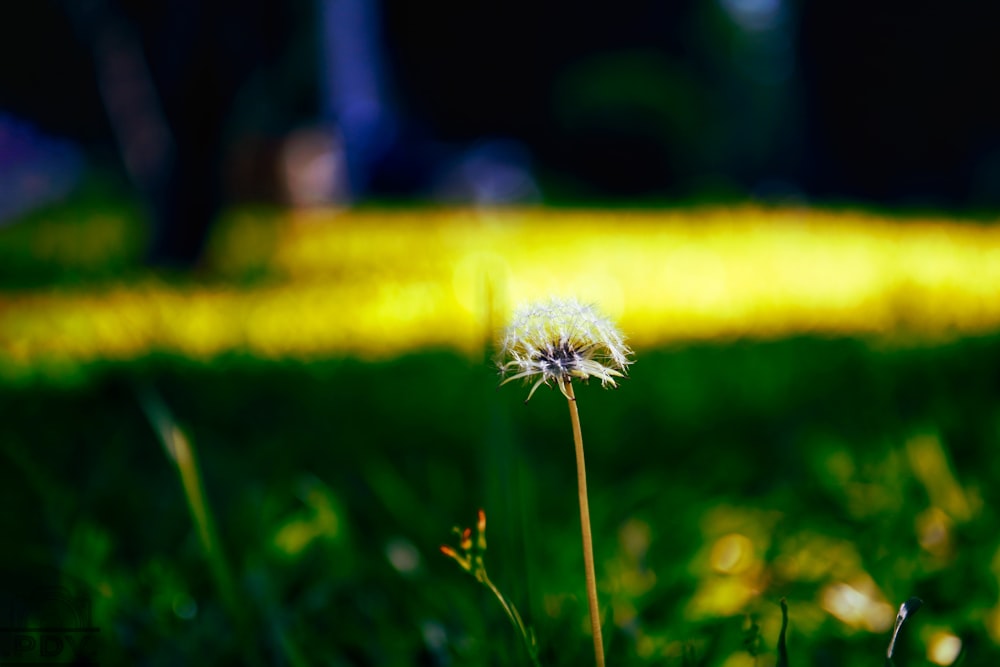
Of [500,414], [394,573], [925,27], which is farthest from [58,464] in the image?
[925,27]

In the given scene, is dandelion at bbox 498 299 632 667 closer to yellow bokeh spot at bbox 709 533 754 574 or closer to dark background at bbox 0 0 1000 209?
yellow bokeh spot at bbox 709 533 754 574

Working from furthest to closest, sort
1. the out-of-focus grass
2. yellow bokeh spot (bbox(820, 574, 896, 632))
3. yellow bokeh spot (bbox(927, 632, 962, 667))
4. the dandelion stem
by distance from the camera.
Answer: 1. the out-of-focus grass
2. yellow bokeh spot (bbox(820, 574, 896, 632))
3. yellow bokeh spot (bbox(927, 632, 962, 667))
4. the dandelion stem

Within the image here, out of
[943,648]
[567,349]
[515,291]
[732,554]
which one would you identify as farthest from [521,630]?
[515,291]

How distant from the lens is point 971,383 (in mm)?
2631

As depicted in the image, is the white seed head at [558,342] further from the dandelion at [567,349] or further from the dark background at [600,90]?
the dark background at [600,90]

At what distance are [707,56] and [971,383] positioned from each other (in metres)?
16.3

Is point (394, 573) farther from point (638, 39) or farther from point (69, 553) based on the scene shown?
point (638, 39)

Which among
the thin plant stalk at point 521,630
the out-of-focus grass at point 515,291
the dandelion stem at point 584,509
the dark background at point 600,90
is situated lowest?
the thin plant stalk at point 521,630

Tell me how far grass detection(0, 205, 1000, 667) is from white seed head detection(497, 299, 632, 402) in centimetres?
27

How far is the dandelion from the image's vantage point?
85 cm

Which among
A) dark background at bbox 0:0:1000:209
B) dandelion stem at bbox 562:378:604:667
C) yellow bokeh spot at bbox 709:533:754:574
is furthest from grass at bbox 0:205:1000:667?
dark background at bbox 0:0:1000:209

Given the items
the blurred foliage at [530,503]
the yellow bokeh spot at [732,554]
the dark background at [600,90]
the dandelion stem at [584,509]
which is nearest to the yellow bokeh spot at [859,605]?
the blurred foliage at [530,503]

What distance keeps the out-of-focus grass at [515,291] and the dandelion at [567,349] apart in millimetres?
156

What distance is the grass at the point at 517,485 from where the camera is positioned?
1437 mm
